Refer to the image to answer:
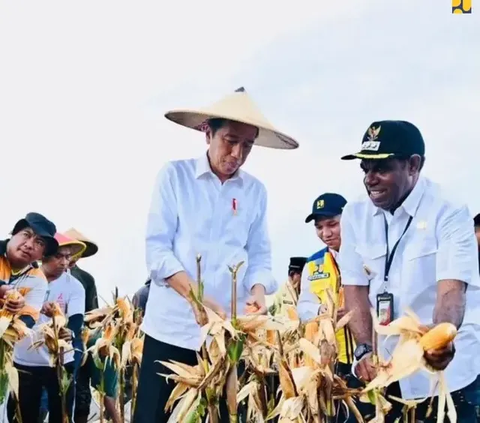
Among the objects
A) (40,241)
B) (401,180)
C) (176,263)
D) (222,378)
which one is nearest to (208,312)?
(222,378)

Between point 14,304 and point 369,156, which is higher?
point 369,156

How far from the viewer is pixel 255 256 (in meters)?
2.62

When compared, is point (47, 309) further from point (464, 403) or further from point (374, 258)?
point (464, 403)

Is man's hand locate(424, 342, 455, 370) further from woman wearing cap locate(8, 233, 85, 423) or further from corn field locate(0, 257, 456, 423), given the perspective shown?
woman wearing cap locate(8, 233, 85, 423)

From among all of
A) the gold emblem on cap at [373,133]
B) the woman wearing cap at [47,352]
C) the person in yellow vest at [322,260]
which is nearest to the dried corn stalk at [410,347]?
the gold emblem on cap at [373,133]

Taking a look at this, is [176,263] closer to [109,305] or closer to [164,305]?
[164,305]

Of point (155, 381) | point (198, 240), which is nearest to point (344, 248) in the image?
point (198, 240)

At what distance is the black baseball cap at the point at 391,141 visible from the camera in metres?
2.34

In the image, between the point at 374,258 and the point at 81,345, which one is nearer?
the point at 374,258

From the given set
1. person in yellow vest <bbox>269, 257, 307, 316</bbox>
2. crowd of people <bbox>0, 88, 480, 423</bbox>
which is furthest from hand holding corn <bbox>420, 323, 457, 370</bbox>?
person in yellow vest <bbox>269, 257, 307, 316</bbox>

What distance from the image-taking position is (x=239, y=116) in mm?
2441

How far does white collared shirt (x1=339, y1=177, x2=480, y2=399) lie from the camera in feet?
7.47

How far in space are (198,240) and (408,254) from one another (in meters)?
0.63

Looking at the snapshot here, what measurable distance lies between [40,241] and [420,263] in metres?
2.20
